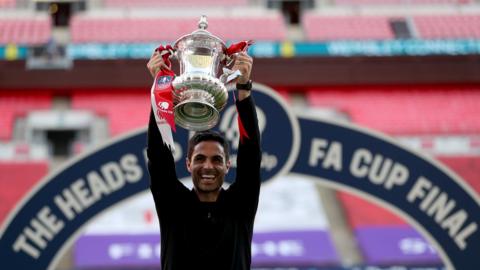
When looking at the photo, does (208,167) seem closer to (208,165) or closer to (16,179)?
(208,165)

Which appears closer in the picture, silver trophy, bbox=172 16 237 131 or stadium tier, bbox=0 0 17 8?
silver trophy, bbox=172 16 237 131

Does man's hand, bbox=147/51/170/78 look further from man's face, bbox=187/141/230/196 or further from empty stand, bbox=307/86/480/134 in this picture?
empty stand, bbox=307/86/480/134

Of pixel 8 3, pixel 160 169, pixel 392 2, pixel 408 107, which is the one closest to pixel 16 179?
pixel 8 3

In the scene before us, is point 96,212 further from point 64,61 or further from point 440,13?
point 440,13

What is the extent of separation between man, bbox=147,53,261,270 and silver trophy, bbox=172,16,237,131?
12 centimetres

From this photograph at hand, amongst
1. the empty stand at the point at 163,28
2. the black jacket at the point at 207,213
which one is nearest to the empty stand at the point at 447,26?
the empty stand at the point at 163,28

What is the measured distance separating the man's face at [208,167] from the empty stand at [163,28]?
6.36 m

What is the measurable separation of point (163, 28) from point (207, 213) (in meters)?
6.91

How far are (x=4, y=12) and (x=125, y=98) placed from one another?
102 inches

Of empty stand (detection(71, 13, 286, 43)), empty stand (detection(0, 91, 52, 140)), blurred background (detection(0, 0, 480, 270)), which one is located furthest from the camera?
empty stand (detection(71, 13, 286, 43))

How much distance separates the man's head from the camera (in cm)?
150

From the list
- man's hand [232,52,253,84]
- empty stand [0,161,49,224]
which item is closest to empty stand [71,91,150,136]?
empty stand [0,161,49,224]

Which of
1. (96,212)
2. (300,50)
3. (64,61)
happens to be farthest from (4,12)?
(96,212)

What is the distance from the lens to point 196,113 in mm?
1662
